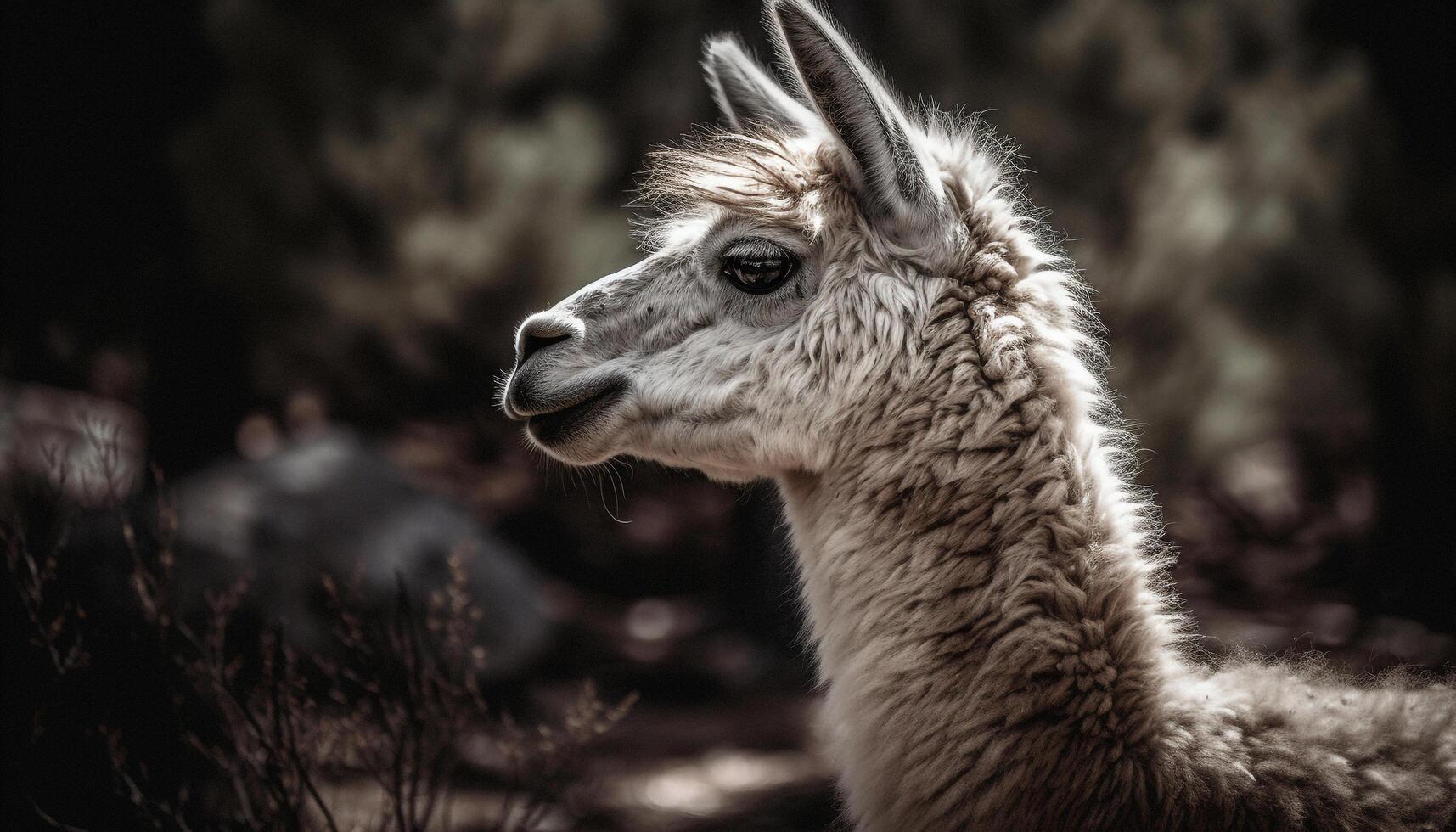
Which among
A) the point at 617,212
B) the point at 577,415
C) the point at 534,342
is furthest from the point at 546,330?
the point at 617,212

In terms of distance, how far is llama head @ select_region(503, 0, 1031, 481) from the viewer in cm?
194

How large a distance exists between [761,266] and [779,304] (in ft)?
0.31

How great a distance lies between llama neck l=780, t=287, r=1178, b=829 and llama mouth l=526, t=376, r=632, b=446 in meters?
0.51

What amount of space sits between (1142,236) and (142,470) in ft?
19.4

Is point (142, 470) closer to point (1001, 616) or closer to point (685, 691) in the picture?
Result: point (685, 691)

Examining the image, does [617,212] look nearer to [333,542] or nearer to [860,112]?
[333,542]

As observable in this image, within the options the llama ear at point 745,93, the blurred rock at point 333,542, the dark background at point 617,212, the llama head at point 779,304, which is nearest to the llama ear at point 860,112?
the llama head at point 779,304

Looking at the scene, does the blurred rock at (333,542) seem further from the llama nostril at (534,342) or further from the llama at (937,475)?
the llama at (937,475)

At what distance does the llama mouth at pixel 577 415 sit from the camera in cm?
214

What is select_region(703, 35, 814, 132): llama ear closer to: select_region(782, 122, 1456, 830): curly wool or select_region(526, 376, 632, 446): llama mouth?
select_region(782, 122, 1456, 830): curly wool

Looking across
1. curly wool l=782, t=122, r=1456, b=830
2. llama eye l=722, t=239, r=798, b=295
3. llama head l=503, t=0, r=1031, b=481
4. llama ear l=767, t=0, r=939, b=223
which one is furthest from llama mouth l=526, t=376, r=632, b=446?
llama ear l=767, t=0, r=939, b=223

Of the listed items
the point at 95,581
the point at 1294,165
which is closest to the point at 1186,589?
the point at 1294,165

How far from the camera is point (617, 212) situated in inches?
245

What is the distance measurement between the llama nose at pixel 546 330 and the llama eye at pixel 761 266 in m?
0.37
